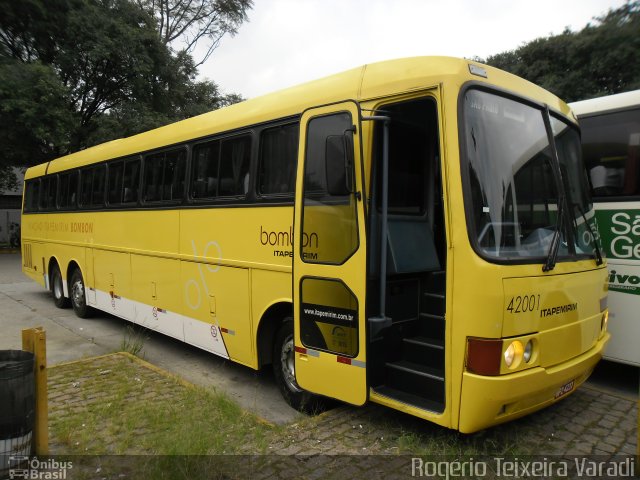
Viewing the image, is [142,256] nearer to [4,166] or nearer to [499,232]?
[499,232]

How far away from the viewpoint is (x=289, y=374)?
5.09 m

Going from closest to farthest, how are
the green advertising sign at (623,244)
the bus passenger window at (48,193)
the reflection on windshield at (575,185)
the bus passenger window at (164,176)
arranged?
the reflection on windshield at (575,185)
the green advertising sign at (623,244)
the bus passenger window at (164,176)
the bus passenger window at (48,193)

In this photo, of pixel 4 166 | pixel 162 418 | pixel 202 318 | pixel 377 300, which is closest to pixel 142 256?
pixel 202 318

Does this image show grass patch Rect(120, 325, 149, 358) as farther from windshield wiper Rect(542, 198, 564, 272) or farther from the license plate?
windshield wiper Rect(542, 198, 564, 272)

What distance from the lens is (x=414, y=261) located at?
14.7 ft

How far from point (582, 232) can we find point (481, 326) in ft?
5.50

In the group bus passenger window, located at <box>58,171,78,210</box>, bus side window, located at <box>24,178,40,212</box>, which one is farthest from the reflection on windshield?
bus side window, located at <box>24,178,40,212</box>

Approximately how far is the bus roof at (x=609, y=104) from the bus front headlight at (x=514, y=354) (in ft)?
12.0

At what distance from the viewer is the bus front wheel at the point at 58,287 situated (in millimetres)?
10641

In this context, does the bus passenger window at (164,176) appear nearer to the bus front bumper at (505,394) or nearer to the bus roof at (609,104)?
the bus front bumper at (505,394)

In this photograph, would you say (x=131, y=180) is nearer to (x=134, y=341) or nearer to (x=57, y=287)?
(x=134, y=341)

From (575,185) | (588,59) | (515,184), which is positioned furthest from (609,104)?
(588,59)

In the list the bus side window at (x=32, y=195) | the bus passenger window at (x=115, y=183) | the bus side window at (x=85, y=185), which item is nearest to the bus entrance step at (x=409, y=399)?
the bus passenger window at (x=115, y=183)

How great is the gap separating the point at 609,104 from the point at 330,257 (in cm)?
400
